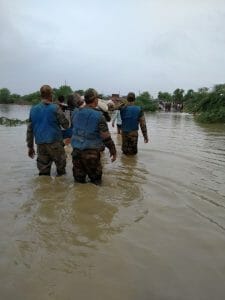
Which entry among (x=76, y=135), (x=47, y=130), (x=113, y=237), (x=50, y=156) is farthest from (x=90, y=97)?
(x=113, y=237)

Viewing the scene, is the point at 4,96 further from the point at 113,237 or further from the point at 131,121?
the point at 113,237

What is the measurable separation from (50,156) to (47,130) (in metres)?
0.52

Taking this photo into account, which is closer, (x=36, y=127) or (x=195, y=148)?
(x=36, y=127)

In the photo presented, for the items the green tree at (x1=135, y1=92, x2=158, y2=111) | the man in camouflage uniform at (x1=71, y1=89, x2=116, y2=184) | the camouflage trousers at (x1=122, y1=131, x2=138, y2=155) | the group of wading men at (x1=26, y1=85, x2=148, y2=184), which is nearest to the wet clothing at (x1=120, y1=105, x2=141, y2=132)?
the camouflage trousers at (x1=122, y1=131, x2=138, y2=155)

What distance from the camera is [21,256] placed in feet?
12.6

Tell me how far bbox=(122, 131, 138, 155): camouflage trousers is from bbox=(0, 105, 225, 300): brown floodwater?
6.96 ft

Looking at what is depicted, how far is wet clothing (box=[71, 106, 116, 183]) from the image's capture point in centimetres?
630

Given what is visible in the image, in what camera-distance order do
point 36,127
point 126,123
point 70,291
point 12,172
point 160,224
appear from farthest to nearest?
point 126,123
point 12,172
point 36,127
point 160,224
point 70,291

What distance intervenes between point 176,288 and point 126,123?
6763 millimetres

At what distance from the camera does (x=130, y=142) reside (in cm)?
1009

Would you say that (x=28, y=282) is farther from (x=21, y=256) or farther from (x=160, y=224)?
(x=160, y=224)

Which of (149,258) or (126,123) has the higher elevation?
(126,123)

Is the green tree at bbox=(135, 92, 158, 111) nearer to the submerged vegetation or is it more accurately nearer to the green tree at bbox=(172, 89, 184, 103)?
the submerged vegetation

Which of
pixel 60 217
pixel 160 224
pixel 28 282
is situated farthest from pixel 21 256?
pixel 160 224
